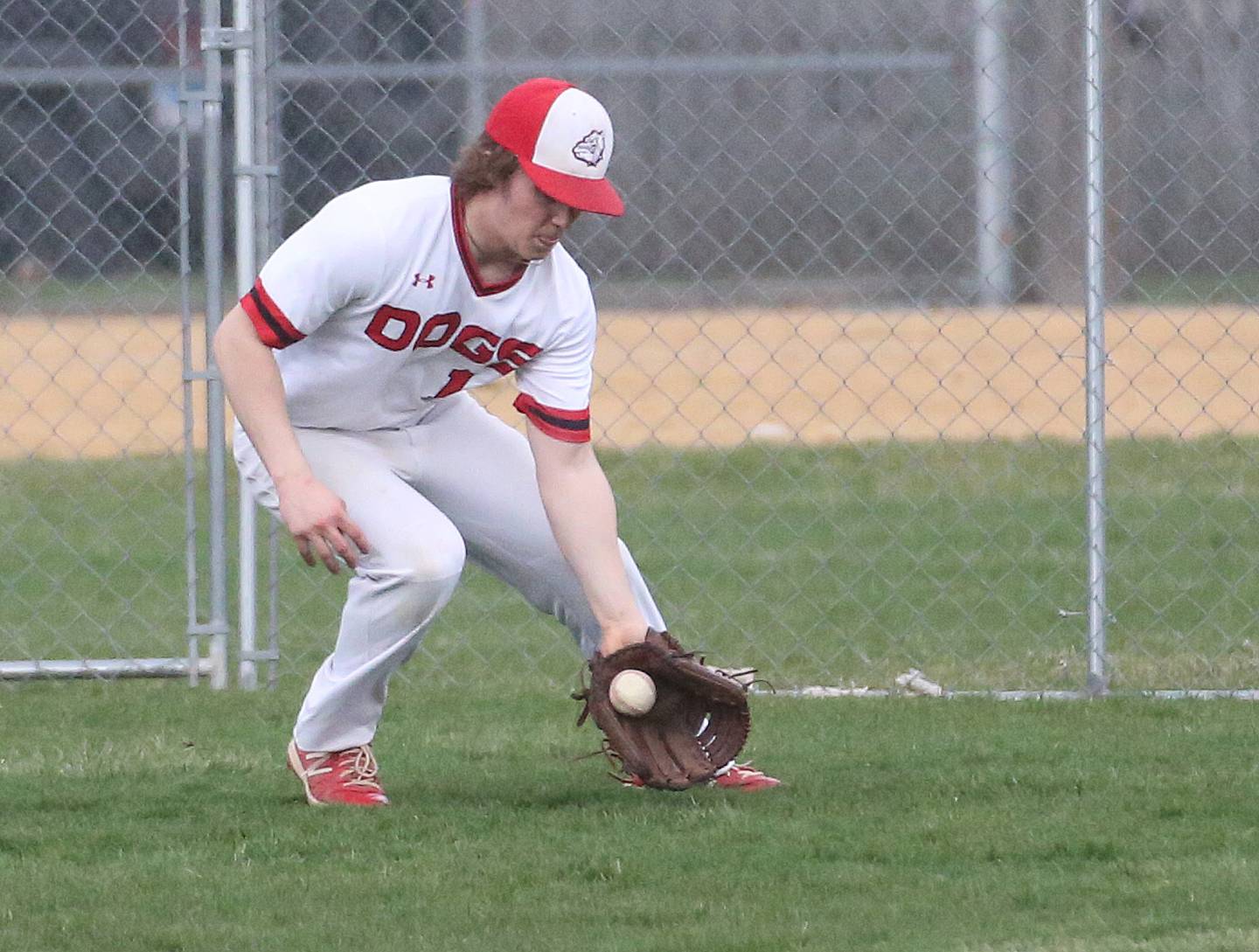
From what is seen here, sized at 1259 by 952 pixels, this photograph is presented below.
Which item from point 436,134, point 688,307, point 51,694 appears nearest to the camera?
point 51,694

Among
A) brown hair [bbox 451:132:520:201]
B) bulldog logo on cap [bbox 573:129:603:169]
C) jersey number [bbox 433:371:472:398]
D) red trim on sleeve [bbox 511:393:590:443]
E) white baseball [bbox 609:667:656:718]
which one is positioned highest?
bulldog logo on cap [bbox 573:129:603:169]

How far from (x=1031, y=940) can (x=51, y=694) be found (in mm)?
3300

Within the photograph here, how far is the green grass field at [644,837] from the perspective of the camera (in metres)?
3.28

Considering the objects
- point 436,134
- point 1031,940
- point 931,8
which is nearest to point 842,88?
point 931,8

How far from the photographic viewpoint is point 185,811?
4223mm

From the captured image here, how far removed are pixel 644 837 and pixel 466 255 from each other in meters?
1.14

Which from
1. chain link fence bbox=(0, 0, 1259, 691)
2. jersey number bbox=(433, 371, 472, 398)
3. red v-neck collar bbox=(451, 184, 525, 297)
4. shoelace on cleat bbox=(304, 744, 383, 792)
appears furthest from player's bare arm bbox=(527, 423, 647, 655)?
chain link fence bbox=(0, 0, 1259, 691)

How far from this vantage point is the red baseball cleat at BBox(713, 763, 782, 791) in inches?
171

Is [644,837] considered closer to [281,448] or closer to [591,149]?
[281,448]

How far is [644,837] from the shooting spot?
12.8 ft

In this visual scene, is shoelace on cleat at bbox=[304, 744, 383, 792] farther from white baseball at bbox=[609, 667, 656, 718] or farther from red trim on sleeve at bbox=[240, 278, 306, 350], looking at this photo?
red trim on sleeve at bbox=[240, 278, 306, 350]

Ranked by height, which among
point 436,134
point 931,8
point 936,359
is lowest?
point 936,359

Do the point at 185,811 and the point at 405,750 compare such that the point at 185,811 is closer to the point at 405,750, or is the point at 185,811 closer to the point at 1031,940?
the point at 405,750

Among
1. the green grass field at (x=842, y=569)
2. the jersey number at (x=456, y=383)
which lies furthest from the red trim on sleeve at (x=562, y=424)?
the green grass field at (x=842, y=569)
